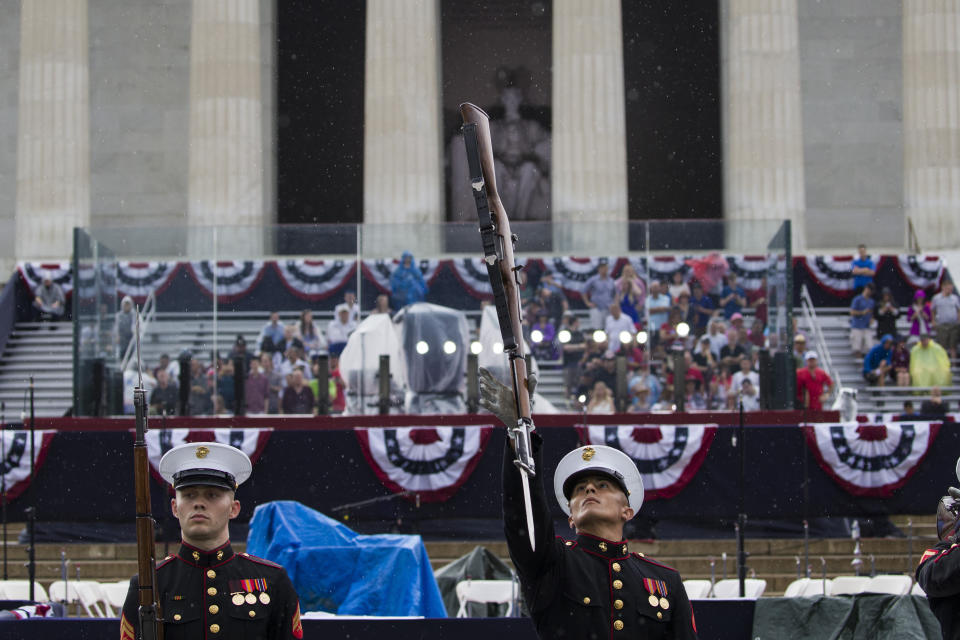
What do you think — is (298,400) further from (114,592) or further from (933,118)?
(933,118)

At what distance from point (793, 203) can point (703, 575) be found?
16326 millimetres

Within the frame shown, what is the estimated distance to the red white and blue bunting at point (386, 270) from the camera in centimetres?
2323

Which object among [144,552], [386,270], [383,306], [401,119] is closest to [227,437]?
[383,306]

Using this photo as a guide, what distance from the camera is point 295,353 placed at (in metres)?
22.7

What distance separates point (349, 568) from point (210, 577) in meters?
7.12

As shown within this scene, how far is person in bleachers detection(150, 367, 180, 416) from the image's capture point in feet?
71.4

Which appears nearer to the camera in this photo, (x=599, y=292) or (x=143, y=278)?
(x=599, y=292)

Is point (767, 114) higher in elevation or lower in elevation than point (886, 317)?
higher

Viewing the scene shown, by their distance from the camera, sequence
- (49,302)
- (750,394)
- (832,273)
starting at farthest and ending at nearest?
(832,273)
(49,302)
(750,394)

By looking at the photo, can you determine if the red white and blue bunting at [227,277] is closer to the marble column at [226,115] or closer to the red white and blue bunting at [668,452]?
the red white and blue bunting at [668,452]

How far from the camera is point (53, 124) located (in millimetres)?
35656

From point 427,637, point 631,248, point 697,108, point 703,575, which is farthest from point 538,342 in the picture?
point 697,108

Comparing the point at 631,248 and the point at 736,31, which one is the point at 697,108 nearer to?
the point at 736,31

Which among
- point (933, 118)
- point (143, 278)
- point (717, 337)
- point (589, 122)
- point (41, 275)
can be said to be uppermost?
point (933, 118)
